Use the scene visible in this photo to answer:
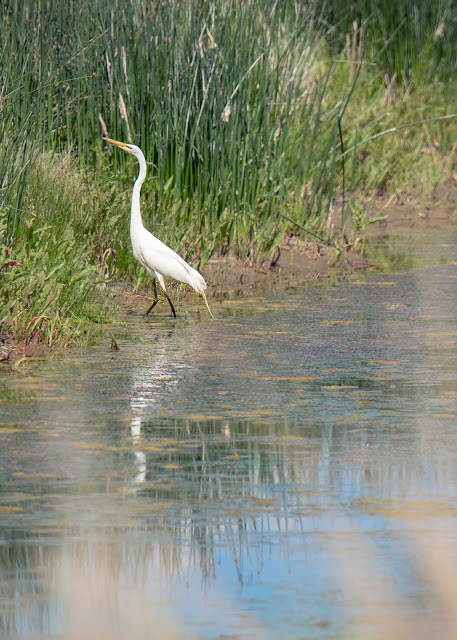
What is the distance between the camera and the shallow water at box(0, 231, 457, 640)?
3295mm

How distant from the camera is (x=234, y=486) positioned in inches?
168

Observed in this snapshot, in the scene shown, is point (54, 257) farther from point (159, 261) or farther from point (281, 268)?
point (281, 268)

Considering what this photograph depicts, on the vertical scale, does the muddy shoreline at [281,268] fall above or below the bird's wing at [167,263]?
below

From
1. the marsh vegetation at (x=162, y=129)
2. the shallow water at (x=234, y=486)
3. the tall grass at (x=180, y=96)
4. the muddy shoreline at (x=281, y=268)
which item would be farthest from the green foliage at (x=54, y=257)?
the tall grass at (x=180, y=96)

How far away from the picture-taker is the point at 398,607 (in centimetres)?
329

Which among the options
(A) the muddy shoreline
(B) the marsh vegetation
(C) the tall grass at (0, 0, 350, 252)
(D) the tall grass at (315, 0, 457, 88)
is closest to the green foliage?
(B) the marsh vegetation

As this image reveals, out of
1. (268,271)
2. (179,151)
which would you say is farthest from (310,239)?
(179,151)

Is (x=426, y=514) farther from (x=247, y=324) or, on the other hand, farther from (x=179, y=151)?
(x=179, y=151)

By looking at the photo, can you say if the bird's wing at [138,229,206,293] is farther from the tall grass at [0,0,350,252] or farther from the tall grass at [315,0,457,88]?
the tall grass at [315,0,457,88]

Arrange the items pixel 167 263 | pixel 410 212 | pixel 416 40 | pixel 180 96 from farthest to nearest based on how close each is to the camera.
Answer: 1. pixel 416 40
2. pixel 410 212
3. pixel 180 96
4. pixel 167 263

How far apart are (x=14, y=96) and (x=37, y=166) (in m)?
0.59

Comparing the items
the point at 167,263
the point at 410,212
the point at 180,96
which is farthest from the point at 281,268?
the point at 410,212

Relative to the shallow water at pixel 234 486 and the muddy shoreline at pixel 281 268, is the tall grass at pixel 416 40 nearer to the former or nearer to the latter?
the muddy shoreline at pixel 281 268

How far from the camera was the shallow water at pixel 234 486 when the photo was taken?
10.8ft
